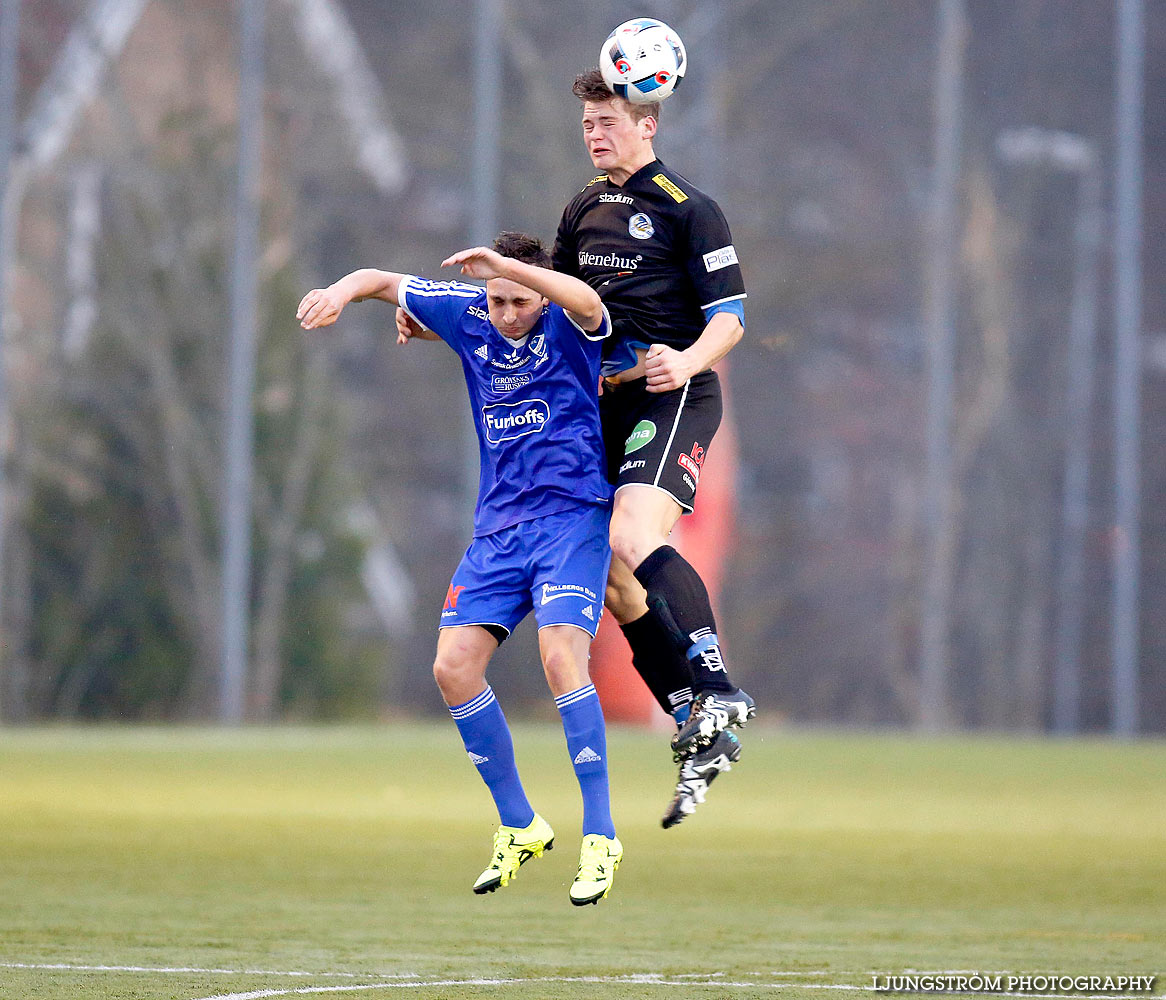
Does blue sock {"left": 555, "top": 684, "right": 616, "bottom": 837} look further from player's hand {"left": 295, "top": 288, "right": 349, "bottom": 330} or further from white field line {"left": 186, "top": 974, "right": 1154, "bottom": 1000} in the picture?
player's hand {"left": 295, "top": 288, "right": 349, "bottom": 330}

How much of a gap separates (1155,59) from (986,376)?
3.71 metres

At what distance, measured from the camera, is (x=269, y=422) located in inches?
793

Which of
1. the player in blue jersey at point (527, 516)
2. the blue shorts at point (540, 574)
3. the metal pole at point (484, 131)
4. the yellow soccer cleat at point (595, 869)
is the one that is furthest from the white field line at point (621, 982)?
the metal pole at point (484, 131)

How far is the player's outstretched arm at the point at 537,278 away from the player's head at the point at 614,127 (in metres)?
0.62

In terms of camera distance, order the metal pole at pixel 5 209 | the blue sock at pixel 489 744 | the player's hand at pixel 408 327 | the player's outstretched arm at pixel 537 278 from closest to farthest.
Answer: the player's outstretched arm at pixel 537 278 → the blue sock at pixel 489 744 → the player's hand at pixel 408 327 → the metal pole at pixel 5 209

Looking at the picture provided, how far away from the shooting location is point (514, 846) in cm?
607

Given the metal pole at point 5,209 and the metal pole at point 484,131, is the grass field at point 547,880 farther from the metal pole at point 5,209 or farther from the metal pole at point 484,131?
the metal pole at point 484,131

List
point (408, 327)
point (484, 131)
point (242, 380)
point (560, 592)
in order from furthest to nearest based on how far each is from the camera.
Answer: point (484, 131)
point (242, 380)
point (408, 327)
point (560, 592)

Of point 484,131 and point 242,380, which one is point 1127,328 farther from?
point 242,380

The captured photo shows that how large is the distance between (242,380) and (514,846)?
1410cm

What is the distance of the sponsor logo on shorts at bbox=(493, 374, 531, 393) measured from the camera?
604 centimetres

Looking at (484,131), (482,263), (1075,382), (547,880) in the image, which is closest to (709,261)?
(482,263)

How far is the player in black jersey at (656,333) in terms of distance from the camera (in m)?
6.06

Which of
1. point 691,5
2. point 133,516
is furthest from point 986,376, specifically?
point 133,516
